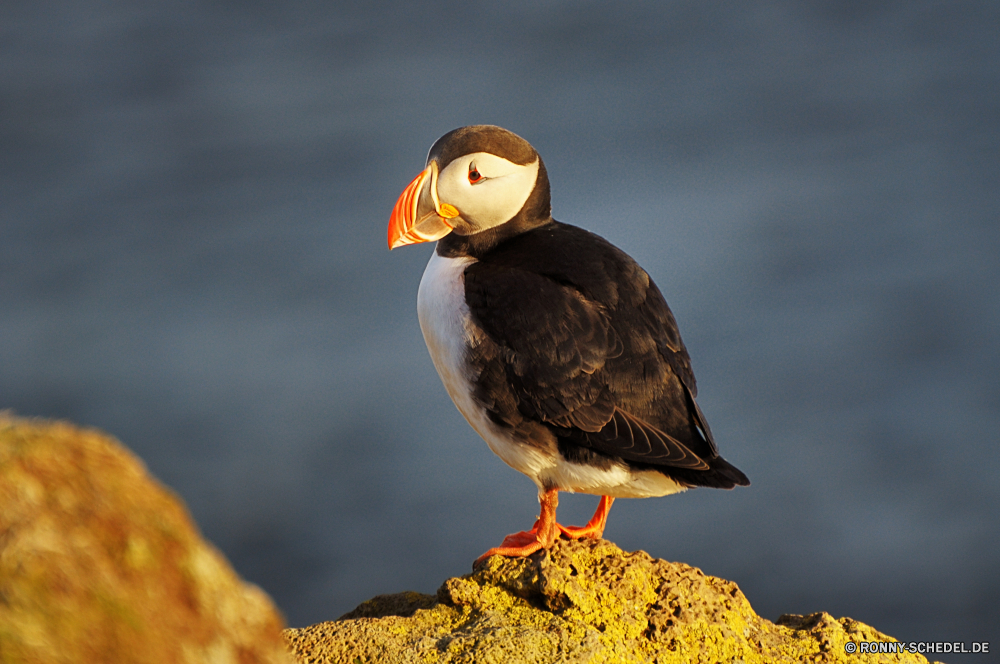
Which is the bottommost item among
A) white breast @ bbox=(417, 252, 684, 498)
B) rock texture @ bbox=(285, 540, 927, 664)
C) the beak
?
rock texture @ bbox=(285, 540, 927, 664)

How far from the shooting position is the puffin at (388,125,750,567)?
4.63 m

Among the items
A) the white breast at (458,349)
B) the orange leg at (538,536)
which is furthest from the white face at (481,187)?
the orange leg at (538,536)

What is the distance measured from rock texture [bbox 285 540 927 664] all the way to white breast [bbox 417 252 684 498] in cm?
33

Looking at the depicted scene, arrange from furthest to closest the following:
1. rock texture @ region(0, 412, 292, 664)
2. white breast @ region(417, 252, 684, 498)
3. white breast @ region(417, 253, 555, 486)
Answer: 1. white breast @ region(417, 253, 555, 486)
2. white breast @ region(417, 252, 684, 498)
3. rock texture @ region(0, 412, 292, 664)

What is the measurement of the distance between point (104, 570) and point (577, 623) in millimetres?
2357

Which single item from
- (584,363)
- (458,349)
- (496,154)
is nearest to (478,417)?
(458,349)

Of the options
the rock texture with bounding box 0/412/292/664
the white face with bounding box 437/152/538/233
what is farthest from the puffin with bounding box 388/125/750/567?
the rock texture with bounding box 0/412/292/664

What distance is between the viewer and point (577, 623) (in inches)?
161

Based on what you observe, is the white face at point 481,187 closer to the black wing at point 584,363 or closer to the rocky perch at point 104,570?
the black wing at point 584,363

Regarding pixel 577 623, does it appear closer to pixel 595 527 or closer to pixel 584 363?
pixel 595 527

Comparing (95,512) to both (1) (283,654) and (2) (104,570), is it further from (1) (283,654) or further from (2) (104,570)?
(1) (283,654)

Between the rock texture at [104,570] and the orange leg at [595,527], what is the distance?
2467 millimetres

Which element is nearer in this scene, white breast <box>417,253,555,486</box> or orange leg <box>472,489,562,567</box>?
orange leg <box>472,489,562,567</box>

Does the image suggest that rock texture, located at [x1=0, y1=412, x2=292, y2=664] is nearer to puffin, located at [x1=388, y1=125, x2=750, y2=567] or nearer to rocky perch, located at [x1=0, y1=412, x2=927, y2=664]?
rocky perch, located at [x1=0, y1=412, x2=927, y2=664]
